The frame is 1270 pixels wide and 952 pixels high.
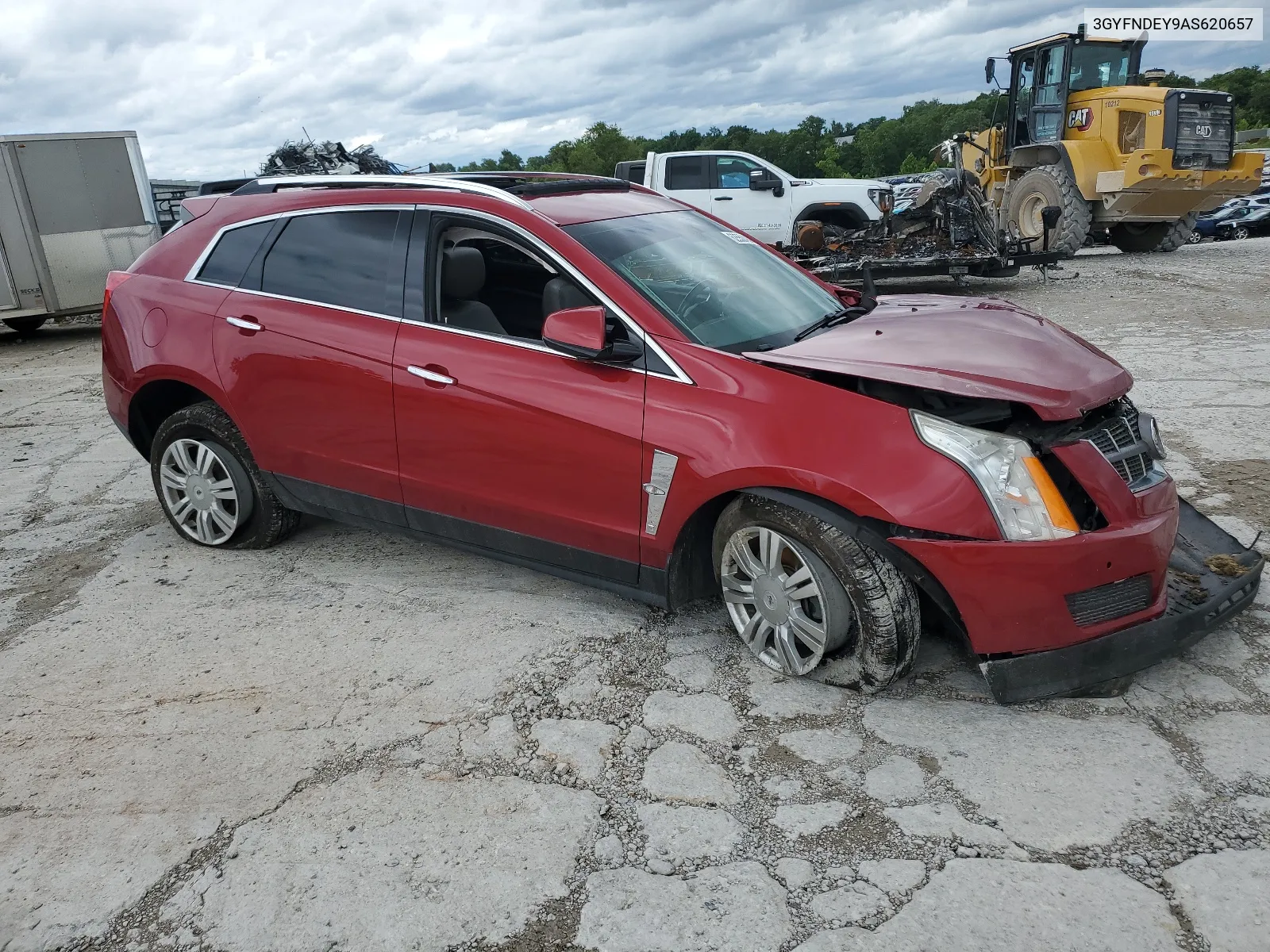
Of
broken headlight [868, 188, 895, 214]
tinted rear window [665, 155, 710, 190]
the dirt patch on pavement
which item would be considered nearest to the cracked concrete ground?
the dirt patch on pavement

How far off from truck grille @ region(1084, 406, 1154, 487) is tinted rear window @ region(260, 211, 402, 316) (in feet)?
8.38

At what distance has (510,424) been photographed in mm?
3467

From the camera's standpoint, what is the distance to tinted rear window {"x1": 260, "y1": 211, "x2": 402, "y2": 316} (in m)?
3.84

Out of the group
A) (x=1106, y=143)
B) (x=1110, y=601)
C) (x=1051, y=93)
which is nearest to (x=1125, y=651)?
(x=1110, y=601)

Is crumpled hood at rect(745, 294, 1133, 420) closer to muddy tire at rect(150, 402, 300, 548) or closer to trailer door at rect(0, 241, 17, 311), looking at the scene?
muddy tire at rect(150, 402, 300, 548)

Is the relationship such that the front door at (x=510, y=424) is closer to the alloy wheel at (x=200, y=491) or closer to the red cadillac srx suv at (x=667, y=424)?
the red cadillac srx suv at (x=667, y=424)

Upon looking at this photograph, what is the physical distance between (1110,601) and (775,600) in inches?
39.2

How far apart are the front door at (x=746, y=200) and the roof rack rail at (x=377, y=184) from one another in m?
10.8

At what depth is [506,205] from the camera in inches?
143

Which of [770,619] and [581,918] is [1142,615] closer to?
[770,619]

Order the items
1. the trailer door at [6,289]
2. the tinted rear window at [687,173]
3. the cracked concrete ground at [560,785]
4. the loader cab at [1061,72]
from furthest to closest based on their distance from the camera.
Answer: the tinted rear window at [687,173] → the loader cab at [1061,72] → the trailer door at [6,289] → the cracked concrete ground at [560,785]

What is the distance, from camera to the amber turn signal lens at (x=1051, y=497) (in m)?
2.76

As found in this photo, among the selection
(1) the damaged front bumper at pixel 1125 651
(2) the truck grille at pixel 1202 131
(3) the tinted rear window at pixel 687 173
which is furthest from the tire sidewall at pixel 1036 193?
(1) the damaged front bumper at pixel 1125 651

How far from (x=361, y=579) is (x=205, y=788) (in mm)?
1525
